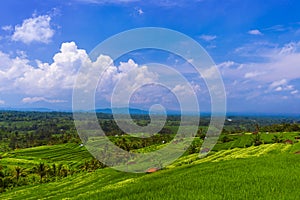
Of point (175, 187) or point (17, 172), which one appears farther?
point (17, 172)

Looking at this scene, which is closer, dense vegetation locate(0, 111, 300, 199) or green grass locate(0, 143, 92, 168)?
dense vegetation locate(0, 111, 300, 199)

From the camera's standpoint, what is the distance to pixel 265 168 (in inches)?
382

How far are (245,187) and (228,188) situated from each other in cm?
39

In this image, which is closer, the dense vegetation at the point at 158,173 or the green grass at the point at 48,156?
the dense vegetation at the point at 158,173

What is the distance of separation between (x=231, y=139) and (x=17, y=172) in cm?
4390

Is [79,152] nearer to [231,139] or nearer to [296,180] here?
[231,139]

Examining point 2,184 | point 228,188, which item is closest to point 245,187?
point 228,188

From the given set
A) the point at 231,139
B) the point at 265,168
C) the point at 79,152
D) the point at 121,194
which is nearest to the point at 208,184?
the point at 121,194

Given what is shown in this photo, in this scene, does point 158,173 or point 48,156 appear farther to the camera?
point 48,156

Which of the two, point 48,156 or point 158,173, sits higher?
point 158,173

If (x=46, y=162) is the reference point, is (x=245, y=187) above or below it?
above

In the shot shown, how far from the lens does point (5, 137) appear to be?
130250 mm

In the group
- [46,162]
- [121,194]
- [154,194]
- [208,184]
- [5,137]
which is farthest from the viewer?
[5,137]

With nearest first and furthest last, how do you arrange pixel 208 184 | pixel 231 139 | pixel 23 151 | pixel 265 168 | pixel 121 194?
pixel 121 194
pixel 208 184
pixel 265 168
pixel 231 139
pixel 23 151
